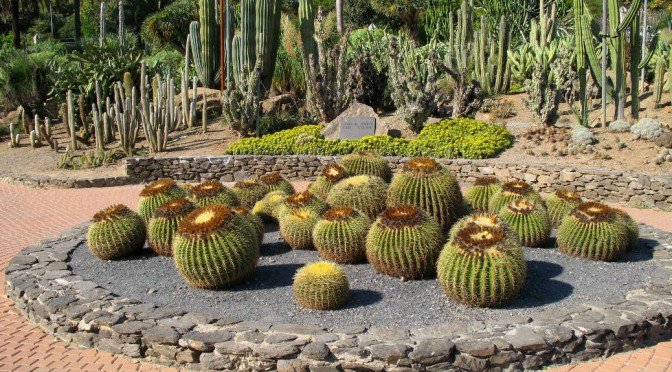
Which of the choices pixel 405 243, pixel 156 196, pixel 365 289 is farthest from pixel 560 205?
pixel 156 196

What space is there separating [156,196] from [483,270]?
4277 mm

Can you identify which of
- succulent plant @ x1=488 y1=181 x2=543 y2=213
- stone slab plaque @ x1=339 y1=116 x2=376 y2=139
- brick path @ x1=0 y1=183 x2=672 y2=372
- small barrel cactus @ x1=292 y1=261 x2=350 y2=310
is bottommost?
brick path @ x1=0 y1=183 x2=672 y2=372

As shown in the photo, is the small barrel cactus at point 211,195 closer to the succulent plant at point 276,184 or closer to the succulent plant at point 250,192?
the succulent plant at point 250,192

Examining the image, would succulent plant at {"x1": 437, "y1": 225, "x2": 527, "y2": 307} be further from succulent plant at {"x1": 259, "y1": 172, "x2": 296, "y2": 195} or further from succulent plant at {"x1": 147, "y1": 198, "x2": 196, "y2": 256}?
succulent plant at {"x1": 259, "y1": 172, "x2": 296, "y2": 195}

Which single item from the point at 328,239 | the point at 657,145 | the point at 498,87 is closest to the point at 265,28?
the point at 498,87

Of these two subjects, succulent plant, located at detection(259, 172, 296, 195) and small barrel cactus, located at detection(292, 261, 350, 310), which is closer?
small barrel cactus, located at detection(292, 261, 350, 310)

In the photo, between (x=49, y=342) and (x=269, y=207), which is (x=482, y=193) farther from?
(x=49, y=342)

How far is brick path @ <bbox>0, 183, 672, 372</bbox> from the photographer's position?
511cm

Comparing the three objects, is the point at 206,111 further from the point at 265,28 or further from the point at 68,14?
the point at 68,14

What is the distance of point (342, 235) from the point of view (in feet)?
21.4

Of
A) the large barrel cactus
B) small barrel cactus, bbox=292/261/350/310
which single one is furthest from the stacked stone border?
the large barrel cactus

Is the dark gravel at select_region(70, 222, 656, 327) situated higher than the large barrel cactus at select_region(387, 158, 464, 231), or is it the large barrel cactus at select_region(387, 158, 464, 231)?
the large barrel cactus at select_region(387, 158, 464, 231)

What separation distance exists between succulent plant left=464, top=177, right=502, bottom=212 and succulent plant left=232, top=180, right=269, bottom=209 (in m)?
2.75

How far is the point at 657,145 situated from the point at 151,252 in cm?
1008
